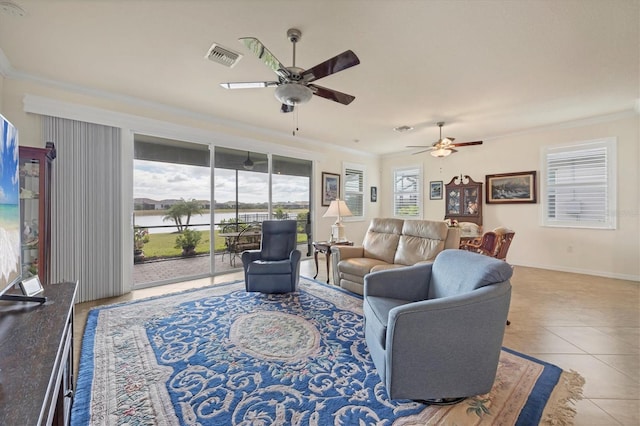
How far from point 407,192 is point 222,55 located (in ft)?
19.2

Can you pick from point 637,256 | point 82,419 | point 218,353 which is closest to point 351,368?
point 218,353

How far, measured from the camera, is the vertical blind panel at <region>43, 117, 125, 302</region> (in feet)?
10.7

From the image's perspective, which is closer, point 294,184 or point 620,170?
point 620,170

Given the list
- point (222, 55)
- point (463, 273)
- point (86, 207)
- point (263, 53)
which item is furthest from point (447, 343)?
point (86, 207)

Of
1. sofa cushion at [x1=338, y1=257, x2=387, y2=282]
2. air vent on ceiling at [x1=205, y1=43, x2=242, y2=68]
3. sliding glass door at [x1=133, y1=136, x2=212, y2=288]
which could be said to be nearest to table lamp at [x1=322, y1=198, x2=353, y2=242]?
sofa cushion at [x1=338, y1=257, x2=387, y2=282]

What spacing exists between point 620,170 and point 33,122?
8.36m

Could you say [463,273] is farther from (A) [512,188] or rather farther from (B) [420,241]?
(A) [512,188]

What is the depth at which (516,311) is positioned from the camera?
3.12m

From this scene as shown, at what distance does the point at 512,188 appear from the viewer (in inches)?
220

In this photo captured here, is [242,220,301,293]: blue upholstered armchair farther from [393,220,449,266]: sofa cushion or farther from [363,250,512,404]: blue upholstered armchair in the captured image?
[363,250,512,404]: blue upholstered armchair

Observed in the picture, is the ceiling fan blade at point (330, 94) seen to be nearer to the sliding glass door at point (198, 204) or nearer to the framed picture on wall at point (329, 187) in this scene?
the sliding glass door at point (198, 204)

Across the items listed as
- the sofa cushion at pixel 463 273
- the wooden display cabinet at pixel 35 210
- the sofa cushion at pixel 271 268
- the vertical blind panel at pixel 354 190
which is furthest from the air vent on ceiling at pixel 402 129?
the wooden display cabinet at pixel 35 210

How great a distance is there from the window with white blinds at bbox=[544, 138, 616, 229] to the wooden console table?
6782 mm

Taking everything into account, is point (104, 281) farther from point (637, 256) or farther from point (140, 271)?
point (637, 256)
